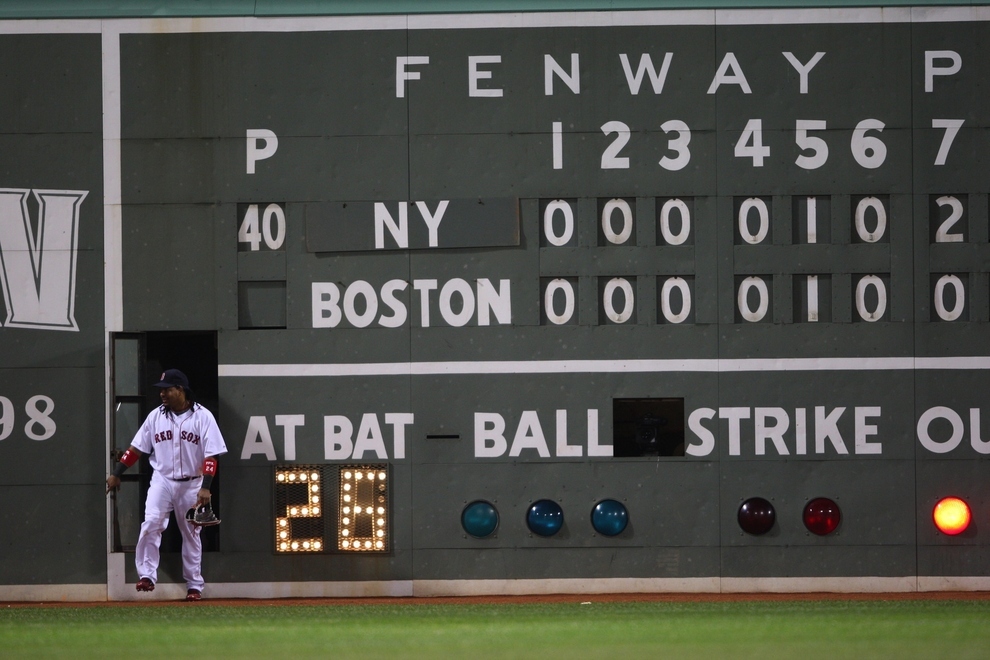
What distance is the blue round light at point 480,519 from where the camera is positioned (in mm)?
7297

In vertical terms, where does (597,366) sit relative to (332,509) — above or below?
above

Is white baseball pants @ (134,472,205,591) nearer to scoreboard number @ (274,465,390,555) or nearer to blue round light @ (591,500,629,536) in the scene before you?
scoreboard number @ (274,465,390,555)

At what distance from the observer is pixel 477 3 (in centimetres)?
744

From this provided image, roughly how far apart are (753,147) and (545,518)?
2562 millimetres

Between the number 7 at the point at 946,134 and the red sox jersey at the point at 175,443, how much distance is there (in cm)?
466

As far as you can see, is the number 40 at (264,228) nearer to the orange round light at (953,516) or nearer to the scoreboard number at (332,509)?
the scoreboard number at (332,509)

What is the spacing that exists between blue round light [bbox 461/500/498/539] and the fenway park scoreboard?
22 mm

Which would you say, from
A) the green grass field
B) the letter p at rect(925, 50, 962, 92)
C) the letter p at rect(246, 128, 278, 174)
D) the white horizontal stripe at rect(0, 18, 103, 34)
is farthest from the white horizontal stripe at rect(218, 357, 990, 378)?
the white horizontal stripe at rect(0, 18, 103, 34)

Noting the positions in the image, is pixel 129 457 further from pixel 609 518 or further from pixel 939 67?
pixel 939 67

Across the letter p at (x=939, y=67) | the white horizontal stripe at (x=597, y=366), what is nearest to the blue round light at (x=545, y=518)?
the white horizontal stripe at (x=597, y=366)

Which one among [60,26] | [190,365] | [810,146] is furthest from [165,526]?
[810,146]

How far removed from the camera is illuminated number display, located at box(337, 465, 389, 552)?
7.33 metres

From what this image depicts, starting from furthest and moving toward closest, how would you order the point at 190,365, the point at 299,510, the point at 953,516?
the point at 190,365
the point at 299,510
the point at 953,516

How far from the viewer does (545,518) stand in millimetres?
7281
